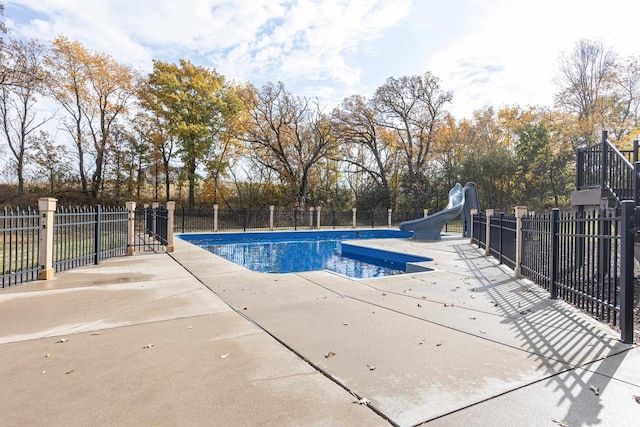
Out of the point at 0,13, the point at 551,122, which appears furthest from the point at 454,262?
the point at 551,122

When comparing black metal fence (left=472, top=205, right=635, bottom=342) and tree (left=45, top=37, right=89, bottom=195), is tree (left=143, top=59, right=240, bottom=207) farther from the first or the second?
black metal fence (left=472, top=205, right=635, bottom=342)

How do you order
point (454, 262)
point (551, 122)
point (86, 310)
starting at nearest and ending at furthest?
point (86, 310)
point (454, 262)
point (551, 122)

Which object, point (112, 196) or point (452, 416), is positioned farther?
point (112, 196)

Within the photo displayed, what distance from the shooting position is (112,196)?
24.1 m

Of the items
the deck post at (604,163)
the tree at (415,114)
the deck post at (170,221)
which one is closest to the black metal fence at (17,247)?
the deck post at (170,221)

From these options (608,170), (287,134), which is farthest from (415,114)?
(608,170)

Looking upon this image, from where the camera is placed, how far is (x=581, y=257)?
484 centimetres

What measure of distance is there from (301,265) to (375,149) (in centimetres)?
2005

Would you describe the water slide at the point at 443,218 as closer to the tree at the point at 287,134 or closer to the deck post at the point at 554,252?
the deck post at the point at 554,252

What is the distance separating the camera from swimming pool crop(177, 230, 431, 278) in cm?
970

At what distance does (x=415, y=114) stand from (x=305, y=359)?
27417 millimetres

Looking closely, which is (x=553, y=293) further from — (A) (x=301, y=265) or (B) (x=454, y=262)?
(A) (x=301, y=265)

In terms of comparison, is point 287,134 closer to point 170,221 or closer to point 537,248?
point 170,221

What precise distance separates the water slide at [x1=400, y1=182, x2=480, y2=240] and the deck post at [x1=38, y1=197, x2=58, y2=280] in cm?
1315
